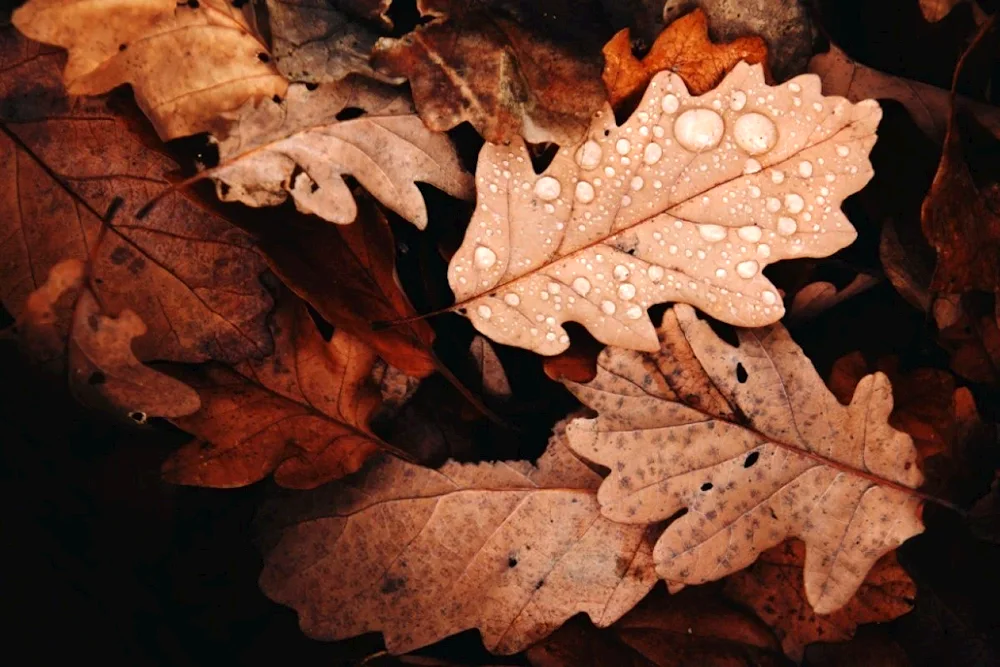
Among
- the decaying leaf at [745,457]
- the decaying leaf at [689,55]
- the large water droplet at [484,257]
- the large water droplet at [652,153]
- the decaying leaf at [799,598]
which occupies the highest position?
the decaying leaf at [689,55]

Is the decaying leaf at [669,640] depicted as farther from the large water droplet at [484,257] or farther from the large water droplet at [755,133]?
the large water droplet at [755,133]

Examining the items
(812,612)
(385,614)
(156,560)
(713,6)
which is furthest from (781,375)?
(156,560)

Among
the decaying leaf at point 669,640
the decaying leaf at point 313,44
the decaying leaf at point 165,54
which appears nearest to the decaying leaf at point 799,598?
the decaying leaf at point 669,640

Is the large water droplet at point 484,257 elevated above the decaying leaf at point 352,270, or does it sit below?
above

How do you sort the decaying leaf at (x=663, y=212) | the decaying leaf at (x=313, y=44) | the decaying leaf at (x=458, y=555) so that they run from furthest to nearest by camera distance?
the decaying leaf at (x=458, y=555)
the decaying leaf at (x=313, y=44)
the decaying leaf at (x=663, y=212)

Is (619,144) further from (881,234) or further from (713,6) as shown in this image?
(881,234)

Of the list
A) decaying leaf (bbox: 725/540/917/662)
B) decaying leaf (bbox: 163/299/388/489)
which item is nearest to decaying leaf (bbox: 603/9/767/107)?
decaying leaf (bbox: 163/299/388/489)

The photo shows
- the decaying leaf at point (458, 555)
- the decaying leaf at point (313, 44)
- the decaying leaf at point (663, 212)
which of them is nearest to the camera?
the decaying leaf at point (663, 212)
